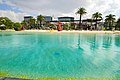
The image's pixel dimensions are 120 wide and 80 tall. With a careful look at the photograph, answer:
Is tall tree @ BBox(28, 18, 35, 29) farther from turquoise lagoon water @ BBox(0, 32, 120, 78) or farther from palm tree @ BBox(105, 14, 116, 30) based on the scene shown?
turquoise lagoon water @ BBox(0, 32, 120, 78)

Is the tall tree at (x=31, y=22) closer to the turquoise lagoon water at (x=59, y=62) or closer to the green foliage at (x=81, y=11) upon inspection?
the green foliage at (x=81, y=11)

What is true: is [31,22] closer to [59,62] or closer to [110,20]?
[110,20]

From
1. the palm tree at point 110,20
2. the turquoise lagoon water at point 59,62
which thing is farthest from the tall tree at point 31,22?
the turquoise lagoon water at point 59,62

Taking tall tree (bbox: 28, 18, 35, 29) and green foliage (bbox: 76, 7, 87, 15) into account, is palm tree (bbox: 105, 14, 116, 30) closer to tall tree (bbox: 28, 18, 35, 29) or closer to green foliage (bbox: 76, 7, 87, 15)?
green foliage (bbox: 76, 7, 87, 15)

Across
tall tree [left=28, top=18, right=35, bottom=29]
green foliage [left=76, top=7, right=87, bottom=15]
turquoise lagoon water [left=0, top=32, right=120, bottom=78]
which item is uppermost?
green foliage [left=76, top=7, right=87, bottom=15]

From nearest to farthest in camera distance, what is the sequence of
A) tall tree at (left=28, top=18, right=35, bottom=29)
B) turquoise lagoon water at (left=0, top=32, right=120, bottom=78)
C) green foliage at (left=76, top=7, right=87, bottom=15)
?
turquoise lagoon water at (left=0, top=32, right=120, bottom=78) → green foliage at (left=76, top=7, right=87, bottom=15) → tall tree at (left=28, top=18, right=35, bottom=29)

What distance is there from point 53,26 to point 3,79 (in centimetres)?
9602

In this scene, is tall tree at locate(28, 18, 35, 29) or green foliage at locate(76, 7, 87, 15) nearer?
green foliage at locate(76, 7, 87, 15)

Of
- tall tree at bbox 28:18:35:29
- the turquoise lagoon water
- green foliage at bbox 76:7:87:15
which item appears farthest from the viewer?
tall tree at bbox 28:18:35:29

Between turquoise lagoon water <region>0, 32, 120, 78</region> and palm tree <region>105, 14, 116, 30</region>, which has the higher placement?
palm tree <region>105, 14, 116, 30</region>

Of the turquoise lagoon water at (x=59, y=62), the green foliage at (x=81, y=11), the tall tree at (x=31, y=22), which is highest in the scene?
the green foliage at (x=81, y=11)

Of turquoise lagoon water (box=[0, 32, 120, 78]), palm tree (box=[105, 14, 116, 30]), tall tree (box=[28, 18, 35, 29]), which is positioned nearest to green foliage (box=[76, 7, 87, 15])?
palm tree (box=[105, 14, 116, 30])

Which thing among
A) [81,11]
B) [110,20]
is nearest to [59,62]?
[81,11]

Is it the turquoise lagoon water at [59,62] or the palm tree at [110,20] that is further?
the palm tree at [110,20]
